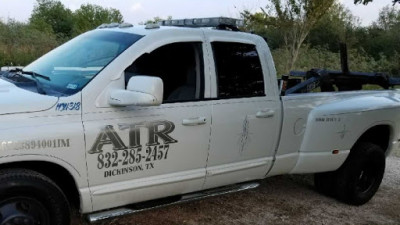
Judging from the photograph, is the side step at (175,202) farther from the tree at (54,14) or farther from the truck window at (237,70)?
the tree at (54,14)

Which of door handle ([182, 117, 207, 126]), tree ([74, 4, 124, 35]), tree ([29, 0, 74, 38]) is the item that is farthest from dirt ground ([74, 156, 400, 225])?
tree ([74, 4, 124, 35])

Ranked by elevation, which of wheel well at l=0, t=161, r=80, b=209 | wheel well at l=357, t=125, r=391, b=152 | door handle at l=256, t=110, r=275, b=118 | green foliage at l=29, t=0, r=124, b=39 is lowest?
wheel well at l=357, t=125, r=391, b=152

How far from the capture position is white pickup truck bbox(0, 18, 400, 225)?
3.12 m

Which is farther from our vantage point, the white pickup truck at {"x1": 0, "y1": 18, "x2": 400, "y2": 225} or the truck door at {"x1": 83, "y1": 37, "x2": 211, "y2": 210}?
the truck door at {"x1": 83, "y1": 37, "x2": 211, "y2": 210}

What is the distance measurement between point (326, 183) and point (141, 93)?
2.93 meters

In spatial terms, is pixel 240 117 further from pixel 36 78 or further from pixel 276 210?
pixel 36 78

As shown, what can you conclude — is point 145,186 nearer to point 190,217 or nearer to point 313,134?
point 190,217

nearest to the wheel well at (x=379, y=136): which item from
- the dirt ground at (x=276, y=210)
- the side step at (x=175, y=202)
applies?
the dirt ground at (x=276, y=210)

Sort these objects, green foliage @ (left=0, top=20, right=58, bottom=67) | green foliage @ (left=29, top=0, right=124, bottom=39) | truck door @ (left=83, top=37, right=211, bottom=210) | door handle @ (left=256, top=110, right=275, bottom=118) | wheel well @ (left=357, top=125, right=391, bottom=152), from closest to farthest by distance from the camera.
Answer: truck door @ (left=83, top=37, right=211, bottom=210)
door handle @ (left=256, top=110, right=275, bottom=118)
wheel well @ (left=357, top=125, right=391, bottom=152)
green foliage @ (left=0, top=20, right=58, bottom=67)
green foliage @ (left=29, top=0, right=124, bottom=39)

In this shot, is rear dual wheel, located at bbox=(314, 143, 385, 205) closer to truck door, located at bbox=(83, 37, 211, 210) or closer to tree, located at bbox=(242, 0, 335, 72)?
truck door, located at bbox=(83, 37, 211, 210)

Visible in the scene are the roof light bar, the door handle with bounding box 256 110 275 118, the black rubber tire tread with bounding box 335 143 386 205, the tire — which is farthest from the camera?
the black rubber tire tread with bounding box 335 143 386 205

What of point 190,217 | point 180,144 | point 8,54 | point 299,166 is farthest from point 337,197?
point 8,54

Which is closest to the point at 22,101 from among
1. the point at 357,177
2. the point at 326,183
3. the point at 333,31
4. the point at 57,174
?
the point at 57,174

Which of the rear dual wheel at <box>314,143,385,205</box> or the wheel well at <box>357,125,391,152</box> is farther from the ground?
the wheel well at <box>357,125,391,152</box>
